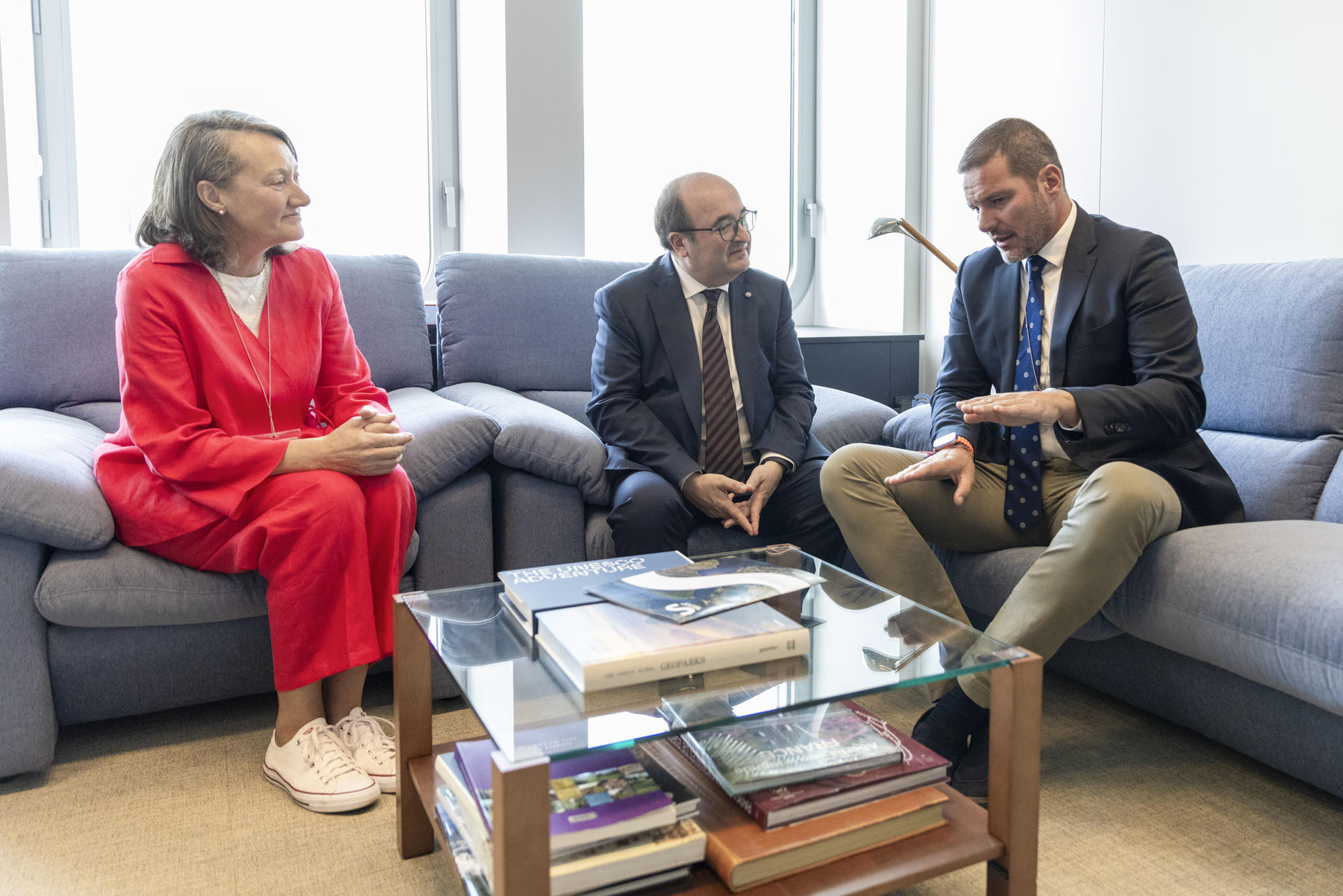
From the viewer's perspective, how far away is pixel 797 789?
3.94 ft

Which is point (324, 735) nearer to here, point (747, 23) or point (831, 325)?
point (831, 325)

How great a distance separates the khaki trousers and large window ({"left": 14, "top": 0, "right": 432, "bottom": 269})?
1.86 meters

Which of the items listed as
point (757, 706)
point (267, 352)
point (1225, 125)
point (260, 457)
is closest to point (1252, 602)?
point (757, 706)

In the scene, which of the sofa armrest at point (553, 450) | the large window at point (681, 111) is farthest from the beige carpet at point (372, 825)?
the large window at point (681, 111)

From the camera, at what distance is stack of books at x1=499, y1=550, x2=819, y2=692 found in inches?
44.1

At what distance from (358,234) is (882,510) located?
7.54ft

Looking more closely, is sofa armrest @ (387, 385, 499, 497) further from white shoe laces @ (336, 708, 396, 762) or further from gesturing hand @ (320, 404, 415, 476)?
white shoe laces @ (336, 708, 396, 762)

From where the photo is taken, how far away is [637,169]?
12.5ft

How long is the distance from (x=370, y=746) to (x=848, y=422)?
1379 millimetres

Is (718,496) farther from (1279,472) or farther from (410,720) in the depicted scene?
(1279,472)

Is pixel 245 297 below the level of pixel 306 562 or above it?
above

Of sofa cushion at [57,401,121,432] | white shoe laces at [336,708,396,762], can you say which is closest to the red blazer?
sofa cushion at [57,401,121,432]

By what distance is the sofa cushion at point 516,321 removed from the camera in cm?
271

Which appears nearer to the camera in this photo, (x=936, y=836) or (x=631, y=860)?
(x=631, y=860)
